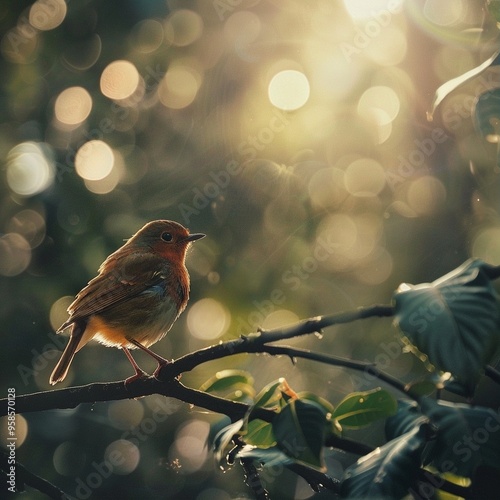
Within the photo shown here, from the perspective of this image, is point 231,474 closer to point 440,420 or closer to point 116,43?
point 116,43

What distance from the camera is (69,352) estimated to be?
104 inches

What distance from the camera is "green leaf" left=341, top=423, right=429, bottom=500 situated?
1.06 meters

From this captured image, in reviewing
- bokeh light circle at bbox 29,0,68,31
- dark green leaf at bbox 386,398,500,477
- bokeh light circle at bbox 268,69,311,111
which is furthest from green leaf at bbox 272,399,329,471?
bokeh light circle at bbox 29,0,68,31

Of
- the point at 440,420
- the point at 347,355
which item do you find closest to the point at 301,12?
the point at 347,355

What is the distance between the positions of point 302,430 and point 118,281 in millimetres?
1877

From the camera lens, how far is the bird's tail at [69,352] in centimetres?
250

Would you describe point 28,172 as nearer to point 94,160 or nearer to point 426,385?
point 94,160

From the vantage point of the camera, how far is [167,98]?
433 cm

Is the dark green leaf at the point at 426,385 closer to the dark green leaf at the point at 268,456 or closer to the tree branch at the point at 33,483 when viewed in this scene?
the dark green leaf at the point at 268,456

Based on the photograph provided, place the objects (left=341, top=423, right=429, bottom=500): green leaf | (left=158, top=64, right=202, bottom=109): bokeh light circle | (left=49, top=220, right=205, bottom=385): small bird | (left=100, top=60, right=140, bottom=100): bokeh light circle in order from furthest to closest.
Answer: (left=158, top=64, right=202, bottom=109): bokeh light circle < (left=100, top=60, right=140, bottom=100): bokeh light circle < (left=49, top=220, right=205, bottom=385): small bird < (left=341, top=423, right=429, bottom=500): green leaf

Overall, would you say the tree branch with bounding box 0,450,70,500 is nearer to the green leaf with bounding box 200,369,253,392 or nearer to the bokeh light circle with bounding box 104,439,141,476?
the green leaf with bounding box 200,369,253,392

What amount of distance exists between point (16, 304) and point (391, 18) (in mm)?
2438

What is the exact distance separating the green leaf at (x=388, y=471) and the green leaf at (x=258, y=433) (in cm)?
21

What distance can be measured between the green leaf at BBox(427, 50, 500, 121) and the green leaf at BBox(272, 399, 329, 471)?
564 millimetres
